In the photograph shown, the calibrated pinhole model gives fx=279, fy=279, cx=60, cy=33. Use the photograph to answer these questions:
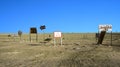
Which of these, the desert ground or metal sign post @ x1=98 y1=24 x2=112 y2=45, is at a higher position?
metal sign post @ x1=98 y1=24 x2=112 y2=45

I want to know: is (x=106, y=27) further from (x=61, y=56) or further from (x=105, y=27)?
(x=61, y=56)

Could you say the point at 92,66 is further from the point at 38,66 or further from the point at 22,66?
the point at 22,66

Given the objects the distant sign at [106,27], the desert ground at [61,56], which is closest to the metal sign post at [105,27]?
the distant sign at [106,27]

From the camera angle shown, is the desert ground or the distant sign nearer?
the desert ground

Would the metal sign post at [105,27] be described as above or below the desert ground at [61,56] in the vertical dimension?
above

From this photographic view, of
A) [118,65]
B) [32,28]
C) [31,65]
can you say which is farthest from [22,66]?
[32,28]

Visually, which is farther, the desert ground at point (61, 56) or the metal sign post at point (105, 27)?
the metal sign post at point (105, 27)

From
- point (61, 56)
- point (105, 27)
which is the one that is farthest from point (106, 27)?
point (61, 56)

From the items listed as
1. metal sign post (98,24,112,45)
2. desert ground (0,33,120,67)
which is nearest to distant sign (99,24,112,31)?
metal sign post (98,24,112,45)

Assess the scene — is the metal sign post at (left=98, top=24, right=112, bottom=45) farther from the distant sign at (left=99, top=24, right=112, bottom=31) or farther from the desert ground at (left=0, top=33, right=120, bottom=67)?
the desert ground at (left=0, top=33, right=120, bottom=67)

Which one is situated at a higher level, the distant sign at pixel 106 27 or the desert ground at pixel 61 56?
the distant sign at pixel 106 27

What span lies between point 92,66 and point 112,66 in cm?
95

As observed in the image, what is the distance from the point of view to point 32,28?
45.1 m

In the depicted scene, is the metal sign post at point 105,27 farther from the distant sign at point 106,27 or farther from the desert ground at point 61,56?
the desert ground at point 61,56
